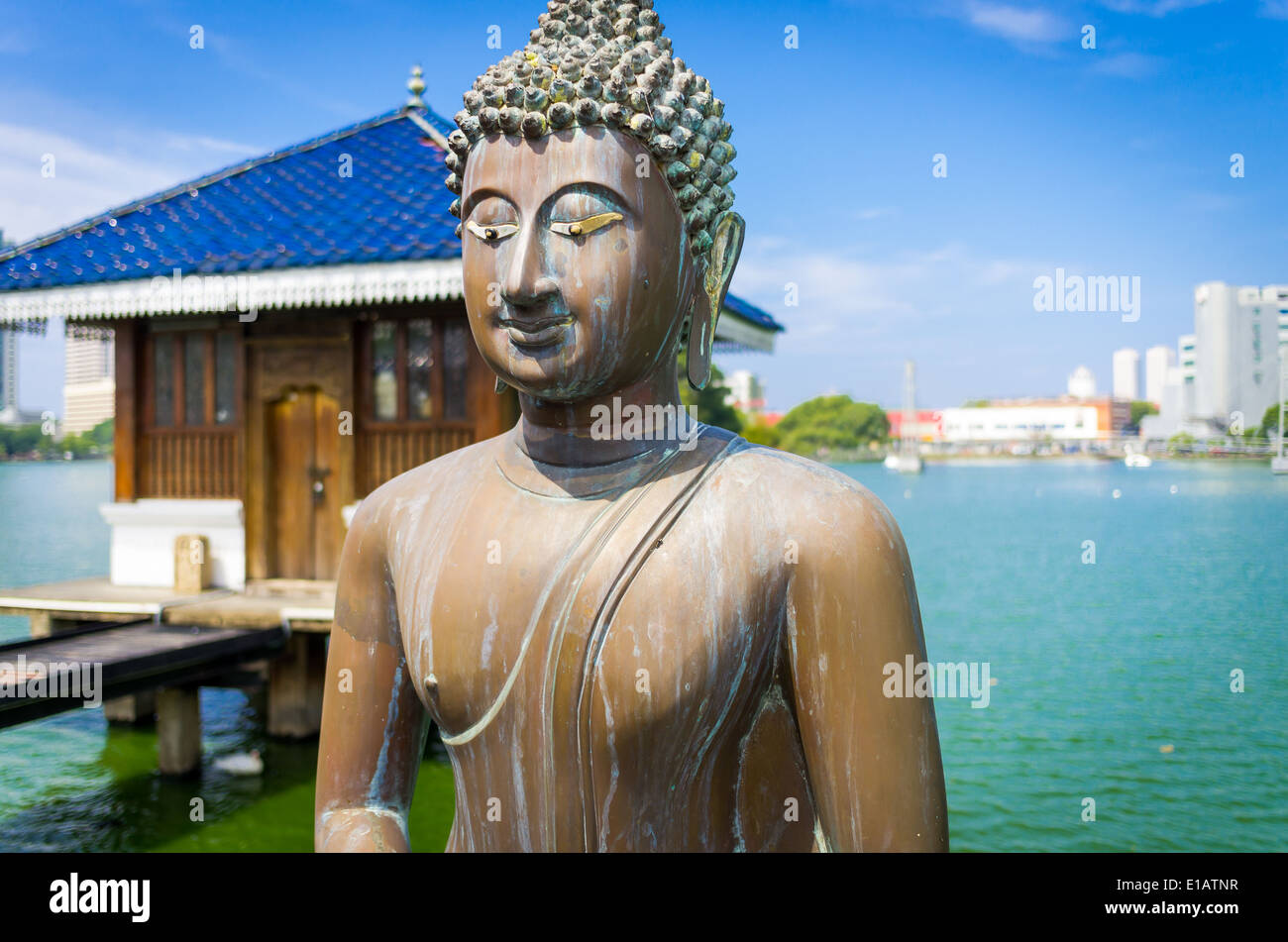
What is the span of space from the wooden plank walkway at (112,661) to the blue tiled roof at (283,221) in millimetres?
3029

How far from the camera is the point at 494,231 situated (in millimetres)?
1626

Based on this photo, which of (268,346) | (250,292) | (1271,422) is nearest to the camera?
(250,292)

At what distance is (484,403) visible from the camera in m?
8.17

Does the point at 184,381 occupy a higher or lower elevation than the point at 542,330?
higher

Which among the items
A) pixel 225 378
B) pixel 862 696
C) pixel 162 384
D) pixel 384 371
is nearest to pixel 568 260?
pixel 862 696

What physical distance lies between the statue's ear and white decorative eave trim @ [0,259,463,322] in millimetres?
5462

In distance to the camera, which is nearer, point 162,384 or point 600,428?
point 600,428

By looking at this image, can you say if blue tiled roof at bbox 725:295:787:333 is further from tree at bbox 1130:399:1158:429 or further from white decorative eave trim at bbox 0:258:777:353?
tree at bbox 1130:399:1158:429

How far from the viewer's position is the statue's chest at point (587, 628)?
4.96 ft

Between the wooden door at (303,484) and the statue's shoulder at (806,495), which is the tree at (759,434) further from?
the statue's shoulder at (806,495)

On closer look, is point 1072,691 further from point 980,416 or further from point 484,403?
point 980,416

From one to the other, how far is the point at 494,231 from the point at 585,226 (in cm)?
16

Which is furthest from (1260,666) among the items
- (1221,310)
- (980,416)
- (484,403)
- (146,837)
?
(980,416)

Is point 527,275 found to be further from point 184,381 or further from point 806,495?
point 184,381
